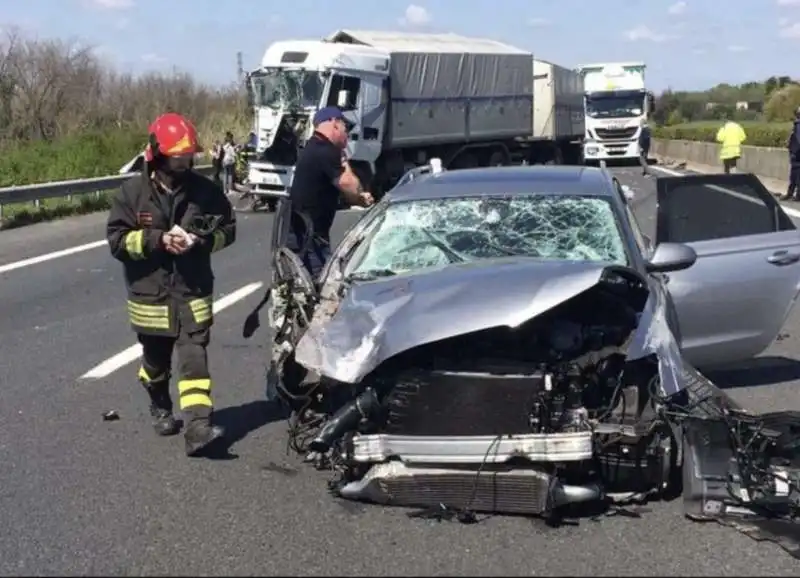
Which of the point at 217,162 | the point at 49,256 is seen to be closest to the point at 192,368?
the point at 49,256

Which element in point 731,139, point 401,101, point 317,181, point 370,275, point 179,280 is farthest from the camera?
point 731,139

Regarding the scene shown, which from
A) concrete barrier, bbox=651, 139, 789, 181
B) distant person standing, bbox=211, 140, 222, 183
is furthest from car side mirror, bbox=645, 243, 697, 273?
concrete barrier, bbox=651, 139, 789, 181

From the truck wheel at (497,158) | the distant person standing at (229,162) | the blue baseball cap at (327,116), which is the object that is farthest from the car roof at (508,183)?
the truck wheel at (497,158)

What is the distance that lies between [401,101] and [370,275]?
22.0 meters

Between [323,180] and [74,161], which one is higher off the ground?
[323,180]

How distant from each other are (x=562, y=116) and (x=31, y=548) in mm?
36142

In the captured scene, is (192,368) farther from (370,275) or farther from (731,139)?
(731,139)

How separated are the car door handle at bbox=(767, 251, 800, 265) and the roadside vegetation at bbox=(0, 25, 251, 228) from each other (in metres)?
24.2

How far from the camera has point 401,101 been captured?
90.9 ft

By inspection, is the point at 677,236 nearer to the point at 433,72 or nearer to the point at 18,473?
the point at 18,473

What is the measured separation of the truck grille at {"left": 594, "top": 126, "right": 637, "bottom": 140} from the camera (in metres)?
43.6

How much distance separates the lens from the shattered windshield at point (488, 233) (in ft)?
20.2

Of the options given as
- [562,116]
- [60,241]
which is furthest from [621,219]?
[562,116]

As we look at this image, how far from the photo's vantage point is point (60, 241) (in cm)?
1886
